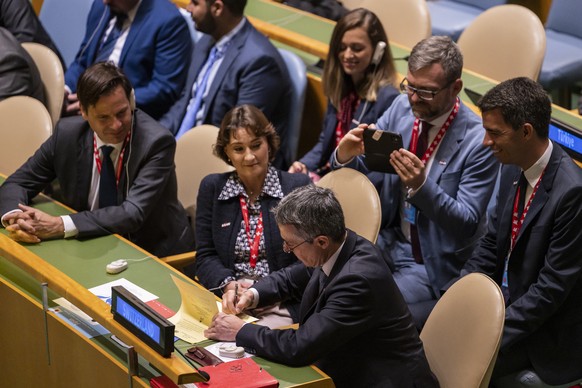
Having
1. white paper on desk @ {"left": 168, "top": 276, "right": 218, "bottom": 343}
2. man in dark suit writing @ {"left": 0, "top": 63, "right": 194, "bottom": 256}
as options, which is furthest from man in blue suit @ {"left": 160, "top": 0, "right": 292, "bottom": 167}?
white paper on desk @ {"left": 168, "top": 276, "right": 218, "bottom": 343}

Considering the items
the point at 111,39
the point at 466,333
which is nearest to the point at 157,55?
Answer: the point at 111,39

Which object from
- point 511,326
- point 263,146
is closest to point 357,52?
point 263,146

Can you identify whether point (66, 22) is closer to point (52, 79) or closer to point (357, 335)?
point (52, 79)

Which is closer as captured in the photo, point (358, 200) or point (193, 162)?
point (358, 200)

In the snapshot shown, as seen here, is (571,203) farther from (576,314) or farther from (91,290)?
(91,290)

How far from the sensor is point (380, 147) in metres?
3.44

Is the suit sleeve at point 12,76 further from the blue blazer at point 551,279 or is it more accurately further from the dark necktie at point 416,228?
the blue blazer at point 551,279

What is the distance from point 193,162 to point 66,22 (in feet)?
6.59

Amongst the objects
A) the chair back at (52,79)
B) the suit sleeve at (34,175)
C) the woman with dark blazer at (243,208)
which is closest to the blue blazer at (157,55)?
the chair back at (52,79)

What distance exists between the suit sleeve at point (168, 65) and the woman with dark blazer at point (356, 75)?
1029mm

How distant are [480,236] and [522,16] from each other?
1.58 m

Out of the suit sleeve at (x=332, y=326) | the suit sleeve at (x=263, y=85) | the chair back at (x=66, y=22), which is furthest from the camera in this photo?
the chair back at (x=66, y=22)

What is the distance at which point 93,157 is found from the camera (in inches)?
144

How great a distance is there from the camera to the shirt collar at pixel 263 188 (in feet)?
11.2
